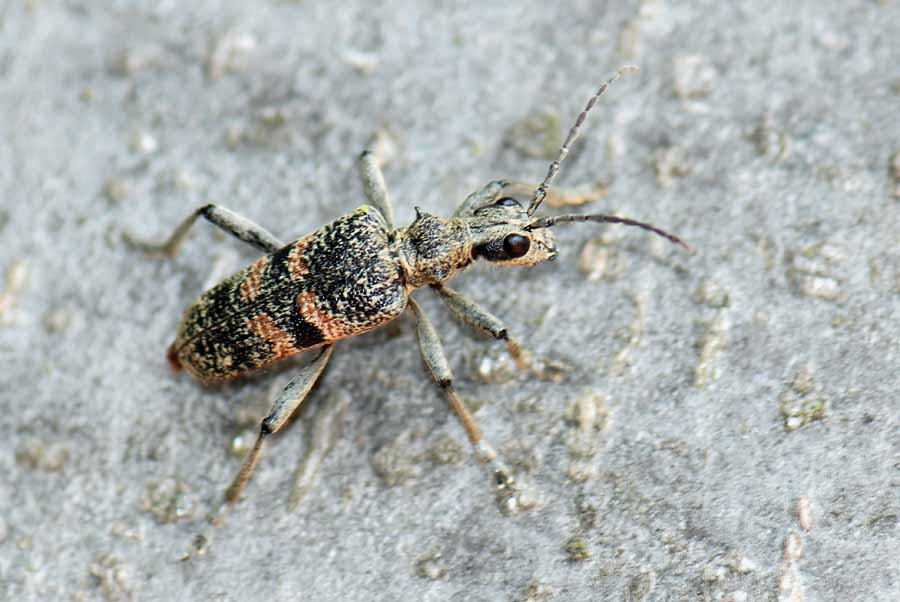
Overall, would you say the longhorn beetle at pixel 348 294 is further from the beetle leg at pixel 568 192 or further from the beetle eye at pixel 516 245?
the beetle leg at pixel 568 192

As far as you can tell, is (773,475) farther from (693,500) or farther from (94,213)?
(94,213)

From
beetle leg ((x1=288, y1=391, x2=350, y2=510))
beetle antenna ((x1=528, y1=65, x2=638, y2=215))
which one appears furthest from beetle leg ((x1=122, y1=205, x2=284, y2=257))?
beetle antenna ((x1=528, y1=65, x2=638, y2=215))

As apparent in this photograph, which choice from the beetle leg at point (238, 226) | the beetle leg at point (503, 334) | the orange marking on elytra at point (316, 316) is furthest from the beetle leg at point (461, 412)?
the beetle leg at point (238, 226)

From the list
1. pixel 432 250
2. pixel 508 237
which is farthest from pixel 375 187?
pixel 508 237

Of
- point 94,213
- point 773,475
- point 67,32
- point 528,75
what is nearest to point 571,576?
point 773,475

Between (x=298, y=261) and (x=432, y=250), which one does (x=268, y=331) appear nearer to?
(x=298, y=261)

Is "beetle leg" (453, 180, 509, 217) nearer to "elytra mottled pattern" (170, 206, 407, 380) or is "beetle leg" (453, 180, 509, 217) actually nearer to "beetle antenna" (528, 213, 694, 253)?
"beetle antenna" (528, 213, 694, 253)
